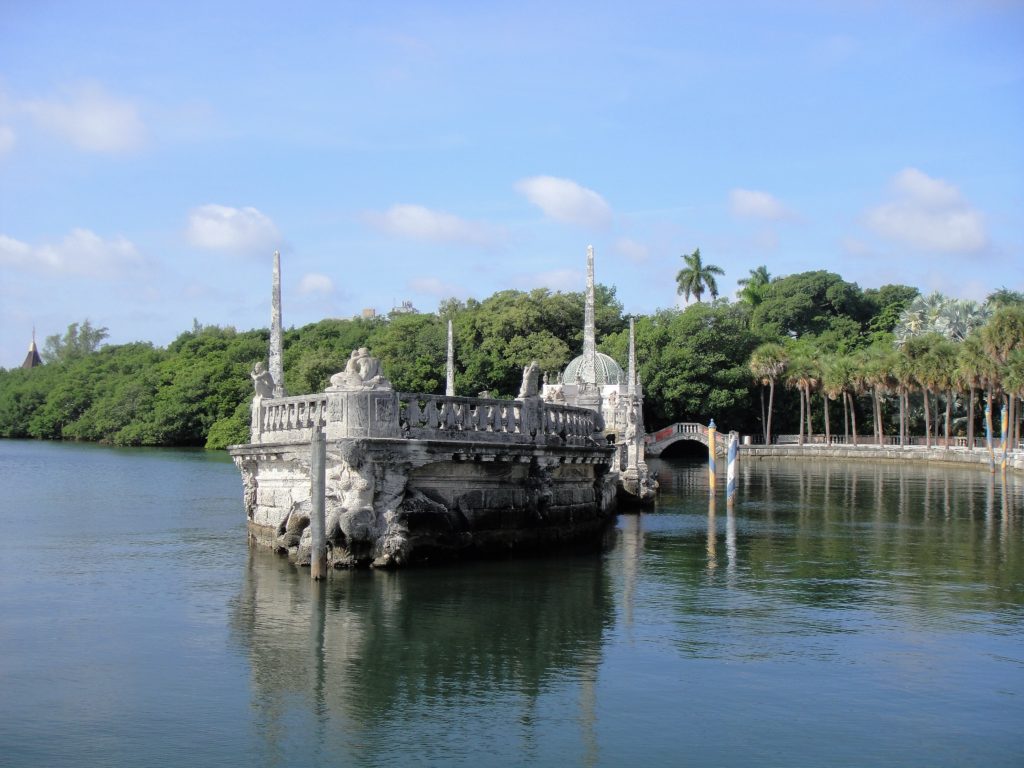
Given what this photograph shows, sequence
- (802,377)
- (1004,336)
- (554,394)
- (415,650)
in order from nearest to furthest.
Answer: (415,650) → (554,394) → (1004,336) → (802,377)

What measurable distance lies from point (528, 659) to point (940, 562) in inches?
486

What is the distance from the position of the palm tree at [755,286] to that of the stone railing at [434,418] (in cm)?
7905

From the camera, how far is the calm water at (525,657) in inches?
446

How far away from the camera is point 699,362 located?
7819cm

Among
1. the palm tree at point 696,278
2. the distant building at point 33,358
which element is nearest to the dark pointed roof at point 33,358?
the distant building at point 33,358

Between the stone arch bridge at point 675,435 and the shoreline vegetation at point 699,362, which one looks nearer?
the shoreline vegetation at point 699,362

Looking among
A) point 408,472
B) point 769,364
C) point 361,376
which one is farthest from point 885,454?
point 361,376

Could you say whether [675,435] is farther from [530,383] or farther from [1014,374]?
[530,383]

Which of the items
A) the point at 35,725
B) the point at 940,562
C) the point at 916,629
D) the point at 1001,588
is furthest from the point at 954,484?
the point at 35,725

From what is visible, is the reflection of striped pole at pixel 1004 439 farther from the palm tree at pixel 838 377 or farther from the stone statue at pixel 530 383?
the stone statue at pixel 530 383

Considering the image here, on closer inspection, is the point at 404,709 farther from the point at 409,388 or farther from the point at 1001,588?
the point at 409,388

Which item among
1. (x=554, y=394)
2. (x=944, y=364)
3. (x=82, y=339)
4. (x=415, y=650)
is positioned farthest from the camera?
(x=82, y=339)

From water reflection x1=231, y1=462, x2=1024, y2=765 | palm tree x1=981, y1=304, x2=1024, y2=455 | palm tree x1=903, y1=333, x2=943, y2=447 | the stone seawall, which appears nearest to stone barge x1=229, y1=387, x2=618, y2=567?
water reflection x1=231, y1=462, x2=1024, y2=765

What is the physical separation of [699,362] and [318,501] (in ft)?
205
